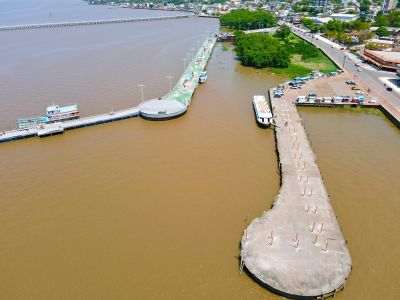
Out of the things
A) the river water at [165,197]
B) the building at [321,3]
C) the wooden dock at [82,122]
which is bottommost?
the river water at [165,197]

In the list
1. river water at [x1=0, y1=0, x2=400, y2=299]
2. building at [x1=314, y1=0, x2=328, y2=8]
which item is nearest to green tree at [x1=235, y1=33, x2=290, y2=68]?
river water at [x1=0, y1=0, x2=400, y2=299]

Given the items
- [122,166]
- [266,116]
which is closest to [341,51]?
[266,116]

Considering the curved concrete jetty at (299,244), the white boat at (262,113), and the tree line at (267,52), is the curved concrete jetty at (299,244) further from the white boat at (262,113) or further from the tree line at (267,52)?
the tree line at (267,52)

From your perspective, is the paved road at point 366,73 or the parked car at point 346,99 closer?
the parked car at point 346,99

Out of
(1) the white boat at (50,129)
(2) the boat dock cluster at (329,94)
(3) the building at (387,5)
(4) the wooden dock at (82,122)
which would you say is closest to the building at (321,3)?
(3) the building at (387,5)

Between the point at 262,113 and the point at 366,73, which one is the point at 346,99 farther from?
the point at 366,73

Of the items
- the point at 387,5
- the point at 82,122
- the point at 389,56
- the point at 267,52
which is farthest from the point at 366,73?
the point at 387,5
